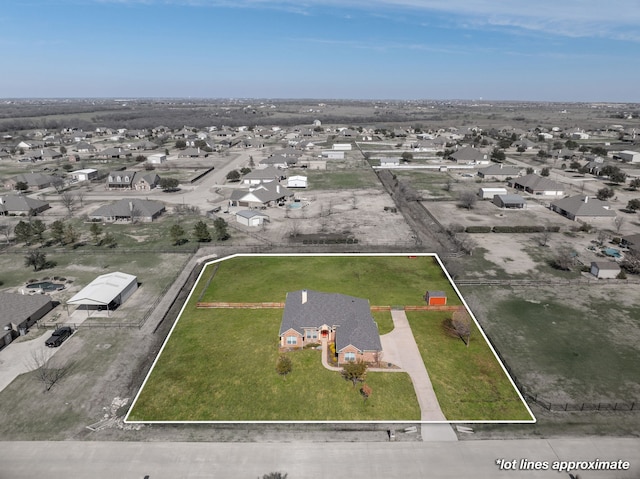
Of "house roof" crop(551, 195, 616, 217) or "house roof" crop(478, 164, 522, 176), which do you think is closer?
"house roof" crop(551, 195, 616, 217)

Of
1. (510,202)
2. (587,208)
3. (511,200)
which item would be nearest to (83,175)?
(510,202)

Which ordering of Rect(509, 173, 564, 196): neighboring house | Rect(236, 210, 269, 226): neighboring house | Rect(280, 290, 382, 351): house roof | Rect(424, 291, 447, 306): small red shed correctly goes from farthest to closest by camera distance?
Rect(509, 173, 564, 196): neighboring house
Rect(236, 210, 269, 226): neighboring house
Rect(424, 291, 447, 306): small red shed
Rect(280, 290, 382, 351): house roof

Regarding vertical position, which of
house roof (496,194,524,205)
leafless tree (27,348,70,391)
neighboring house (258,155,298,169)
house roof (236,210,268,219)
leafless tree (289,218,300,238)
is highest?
neighboring house (258,155,298,169)

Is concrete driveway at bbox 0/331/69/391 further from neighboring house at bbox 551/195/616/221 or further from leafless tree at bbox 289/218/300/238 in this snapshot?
neighboring house at bbox 551/195/616/221

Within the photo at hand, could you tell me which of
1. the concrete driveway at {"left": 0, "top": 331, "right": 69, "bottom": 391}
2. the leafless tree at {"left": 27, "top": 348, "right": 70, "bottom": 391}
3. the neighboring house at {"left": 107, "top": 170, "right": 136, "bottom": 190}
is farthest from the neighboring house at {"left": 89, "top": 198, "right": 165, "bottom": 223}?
the leafless tree at {"left": 27, "top": 348, "right": 70, "bottom": 391}

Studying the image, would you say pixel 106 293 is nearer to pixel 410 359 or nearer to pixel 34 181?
pixel 410 359

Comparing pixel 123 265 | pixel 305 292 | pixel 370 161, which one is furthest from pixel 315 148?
pixel 305 292

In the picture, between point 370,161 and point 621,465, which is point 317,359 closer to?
point 621,465
